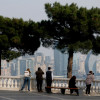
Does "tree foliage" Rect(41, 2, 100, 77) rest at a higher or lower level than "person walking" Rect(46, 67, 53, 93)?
higher

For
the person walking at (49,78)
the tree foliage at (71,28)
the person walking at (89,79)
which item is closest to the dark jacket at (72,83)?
the person walking at (89,79)

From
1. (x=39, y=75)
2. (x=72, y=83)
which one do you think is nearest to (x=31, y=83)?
(x=39, y=75)

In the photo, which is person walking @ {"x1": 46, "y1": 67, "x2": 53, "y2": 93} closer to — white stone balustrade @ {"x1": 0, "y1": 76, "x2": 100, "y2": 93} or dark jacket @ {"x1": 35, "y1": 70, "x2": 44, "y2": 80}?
dark jacket @ {"x1": 35, "y1": 70, "x2": 44, "y2": 80}

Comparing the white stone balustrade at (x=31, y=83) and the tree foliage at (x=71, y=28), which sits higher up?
the tree foliage at (x=71, y=28)

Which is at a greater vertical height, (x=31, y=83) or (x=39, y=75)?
(x=39, y=75)

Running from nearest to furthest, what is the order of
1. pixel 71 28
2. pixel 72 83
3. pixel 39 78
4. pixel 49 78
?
pixel 72 83
pixel 49 78
pixel 39 78
pixel 71 28

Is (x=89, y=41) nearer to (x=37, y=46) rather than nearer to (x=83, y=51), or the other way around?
(x=83, y=51)

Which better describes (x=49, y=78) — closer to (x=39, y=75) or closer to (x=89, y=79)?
(x=39, y=75)

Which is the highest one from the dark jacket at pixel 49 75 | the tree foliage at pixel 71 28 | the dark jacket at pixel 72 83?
the tree foliage at pixel 71 28

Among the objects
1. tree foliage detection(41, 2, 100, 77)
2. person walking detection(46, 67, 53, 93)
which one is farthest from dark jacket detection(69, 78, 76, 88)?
tree foliage detection(41, 2, 100, 77)

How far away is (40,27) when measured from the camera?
120 feet

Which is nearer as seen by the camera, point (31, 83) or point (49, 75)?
point (49, 75)

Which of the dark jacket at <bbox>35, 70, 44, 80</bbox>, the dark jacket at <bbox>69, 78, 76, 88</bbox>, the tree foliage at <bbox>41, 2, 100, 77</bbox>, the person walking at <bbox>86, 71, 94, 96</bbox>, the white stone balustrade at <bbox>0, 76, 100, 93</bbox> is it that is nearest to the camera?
the person walking at <bbox>86, 71, 94, 96</bbox>

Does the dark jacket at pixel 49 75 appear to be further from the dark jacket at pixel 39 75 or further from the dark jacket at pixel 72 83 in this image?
the dark jacket at pixel 72 83
